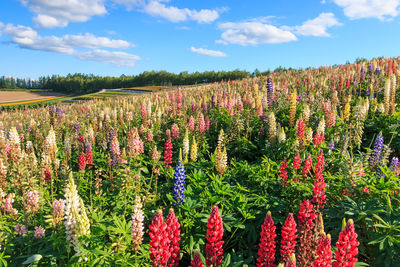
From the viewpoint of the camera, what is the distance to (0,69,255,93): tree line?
3267 inches

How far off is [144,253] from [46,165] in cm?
330

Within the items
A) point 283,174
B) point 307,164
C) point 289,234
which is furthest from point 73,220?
point 307,164

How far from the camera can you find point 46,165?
5.28 metres

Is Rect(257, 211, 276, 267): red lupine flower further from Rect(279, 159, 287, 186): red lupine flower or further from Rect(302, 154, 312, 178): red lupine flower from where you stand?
Rect(302, 154, 312, 178): red lupine flower

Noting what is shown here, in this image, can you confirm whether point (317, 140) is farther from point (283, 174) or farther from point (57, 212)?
point (57, 212)

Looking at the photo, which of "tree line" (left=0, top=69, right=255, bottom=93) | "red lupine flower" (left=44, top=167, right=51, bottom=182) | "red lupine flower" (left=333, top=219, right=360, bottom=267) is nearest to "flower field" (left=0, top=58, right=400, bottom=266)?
"red lupine flower" (left=333, top=219, right=360, bottom=267)

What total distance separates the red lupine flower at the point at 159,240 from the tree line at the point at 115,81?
2778 inches

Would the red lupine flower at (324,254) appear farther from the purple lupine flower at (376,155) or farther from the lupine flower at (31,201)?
the lupine flower at (31,201)

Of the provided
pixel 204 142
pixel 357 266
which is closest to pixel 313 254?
pixel 357 266

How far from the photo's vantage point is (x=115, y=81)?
11444 cm

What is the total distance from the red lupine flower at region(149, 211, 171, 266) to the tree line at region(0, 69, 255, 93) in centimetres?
7055

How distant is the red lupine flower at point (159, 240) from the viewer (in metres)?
2.54

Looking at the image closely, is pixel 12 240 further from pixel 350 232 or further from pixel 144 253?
pixel 350 232

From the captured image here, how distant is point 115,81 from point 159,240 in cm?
12069
